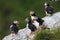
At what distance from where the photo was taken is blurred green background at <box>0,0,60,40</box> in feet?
99.2

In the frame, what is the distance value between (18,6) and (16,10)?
31.3 inches

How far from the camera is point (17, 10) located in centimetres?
3478

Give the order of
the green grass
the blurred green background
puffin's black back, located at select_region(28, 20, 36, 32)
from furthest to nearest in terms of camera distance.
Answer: the blurred green background < puffin's black back, located at select_region(28, 20, 36, 32) < the green grass

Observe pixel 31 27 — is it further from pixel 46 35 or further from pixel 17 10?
pixel 17 10

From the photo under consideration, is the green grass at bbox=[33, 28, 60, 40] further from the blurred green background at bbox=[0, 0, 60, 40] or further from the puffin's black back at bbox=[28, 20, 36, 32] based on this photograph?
the blurred green background at bbox=[0, 0, 60, 40]

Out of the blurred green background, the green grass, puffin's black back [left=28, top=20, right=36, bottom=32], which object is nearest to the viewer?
the green grass

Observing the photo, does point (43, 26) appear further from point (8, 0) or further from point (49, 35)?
point (8, 0)

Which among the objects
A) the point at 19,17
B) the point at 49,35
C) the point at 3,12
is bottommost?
the point at 49,35

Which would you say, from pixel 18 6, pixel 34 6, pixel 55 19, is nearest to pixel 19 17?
pixel 34 6

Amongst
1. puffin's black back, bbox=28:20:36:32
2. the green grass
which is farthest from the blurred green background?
the green grass

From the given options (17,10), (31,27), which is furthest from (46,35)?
(17,10)

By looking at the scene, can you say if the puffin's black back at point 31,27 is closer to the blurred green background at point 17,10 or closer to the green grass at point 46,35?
the green grass at point 46,35

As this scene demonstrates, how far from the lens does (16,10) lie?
3488cm

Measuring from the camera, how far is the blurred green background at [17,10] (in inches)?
1190
